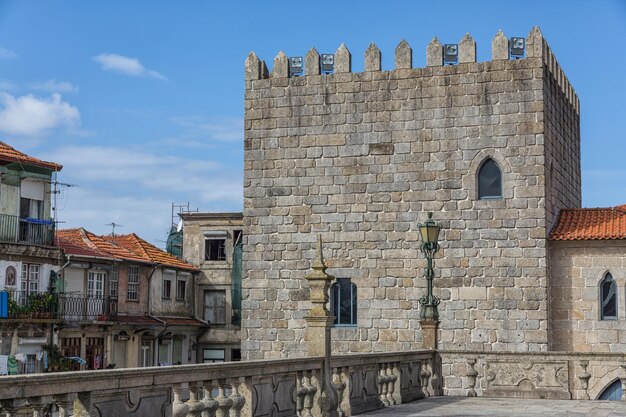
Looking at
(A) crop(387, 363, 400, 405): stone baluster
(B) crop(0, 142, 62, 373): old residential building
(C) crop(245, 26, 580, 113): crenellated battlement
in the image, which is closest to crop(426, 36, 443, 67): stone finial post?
(C) crop(245, 26, 580, 113): crenellated battlement

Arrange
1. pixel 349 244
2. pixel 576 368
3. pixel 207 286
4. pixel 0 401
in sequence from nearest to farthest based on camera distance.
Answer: pixel 0 401 < pixel 576 368 < pixel 349 244 < pixel 207 286

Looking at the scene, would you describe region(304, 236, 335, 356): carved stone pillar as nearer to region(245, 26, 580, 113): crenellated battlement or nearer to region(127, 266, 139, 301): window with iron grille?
region(245, 26, 580, 113): crenellated battlement

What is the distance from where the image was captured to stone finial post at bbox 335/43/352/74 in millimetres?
25906

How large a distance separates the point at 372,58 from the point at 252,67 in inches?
130

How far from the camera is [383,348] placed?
24734 mm

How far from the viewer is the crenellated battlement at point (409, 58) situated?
79.9 ft

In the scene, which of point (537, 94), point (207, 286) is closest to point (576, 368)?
point (537, 94)

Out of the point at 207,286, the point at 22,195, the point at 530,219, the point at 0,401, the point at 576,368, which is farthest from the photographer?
the point at 207,286

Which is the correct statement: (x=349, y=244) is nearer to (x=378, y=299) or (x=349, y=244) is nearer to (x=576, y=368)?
(x=378, y=299)

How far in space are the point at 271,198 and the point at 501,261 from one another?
6.13m

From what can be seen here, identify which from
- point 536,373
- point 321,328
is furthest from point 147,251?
point 321,328

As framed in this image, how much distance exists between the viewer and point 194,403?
9.69m

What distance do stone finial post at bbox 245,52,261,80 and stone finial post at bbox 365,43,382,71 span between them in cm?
297

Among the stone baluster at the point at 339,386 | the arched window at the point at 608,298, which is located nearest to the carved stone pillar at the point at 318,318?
the stone baluster at the point at 339,386
